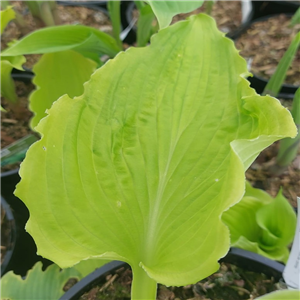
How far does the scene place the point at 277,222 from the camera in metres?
0.61

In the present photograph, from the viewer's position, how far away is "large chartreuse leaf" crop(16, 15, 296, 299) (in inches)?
15.5

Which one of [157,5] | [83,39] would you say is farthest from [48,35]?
[157,5]

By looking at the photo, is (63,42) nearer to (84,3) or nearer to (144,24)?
(144,24)

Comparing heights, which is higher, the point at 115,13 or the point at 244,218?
the point at 115,13

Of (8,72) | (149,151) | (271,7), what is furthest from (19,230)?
(271,7)

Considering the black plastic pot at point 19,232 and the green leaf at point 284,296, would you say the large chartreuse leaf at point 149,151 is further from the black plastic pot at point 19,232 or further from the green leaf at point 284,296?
the black plastic pot at point 19,232

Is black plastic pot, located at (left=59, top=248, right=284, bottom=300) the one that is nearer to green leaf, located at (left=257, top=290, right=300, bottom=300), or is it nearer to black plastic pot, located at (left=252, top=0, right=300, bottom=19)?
green leaf, located at (left=257, top=290, right=300, bottom=300)

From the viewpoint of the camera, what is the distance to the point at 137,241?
0.44 m

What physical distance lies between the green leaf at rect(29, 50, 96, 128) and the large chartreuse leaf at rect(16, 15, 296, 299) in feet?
1.17

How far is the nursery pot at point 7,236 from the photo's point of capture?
2.07 feet

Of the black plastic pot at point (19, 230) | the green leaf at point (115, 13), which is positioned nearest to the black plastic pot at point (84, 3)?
the green leaf at point (115, 13)

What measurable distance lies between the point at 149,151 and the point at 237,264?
234mm

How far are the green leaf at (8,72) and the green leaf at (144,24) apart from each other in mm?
250

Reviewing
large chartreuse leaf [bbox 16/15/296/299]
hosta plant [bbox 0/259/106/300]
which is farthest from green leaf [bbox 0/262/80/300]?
large chartreuse leaf [bbox 16/15/296/299]
